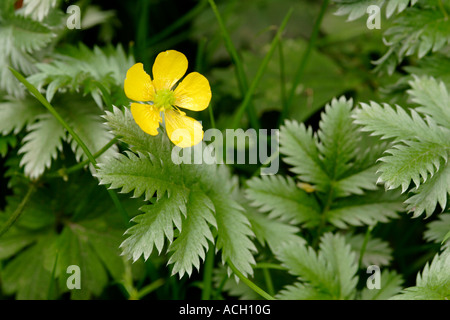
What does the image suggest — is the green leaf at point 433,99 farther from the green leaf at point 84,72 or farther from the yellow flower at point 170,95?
the green leaf at point 84,72

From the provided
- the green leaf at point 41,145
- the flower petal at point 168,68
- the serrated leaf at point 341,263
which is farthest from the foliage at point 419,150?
the green leaf at point 41,145

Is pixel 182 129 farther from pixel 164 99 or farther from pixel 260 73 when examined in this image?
pixel 260 73

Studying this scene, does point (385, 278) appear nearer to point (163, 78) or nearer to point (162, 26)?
point (163, 78)

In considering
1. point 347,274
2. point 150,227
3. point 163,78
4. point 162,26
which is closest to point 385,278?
point 347,274

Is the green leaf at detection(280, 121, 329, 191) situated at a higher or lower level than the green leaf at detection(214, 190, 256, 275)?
higher

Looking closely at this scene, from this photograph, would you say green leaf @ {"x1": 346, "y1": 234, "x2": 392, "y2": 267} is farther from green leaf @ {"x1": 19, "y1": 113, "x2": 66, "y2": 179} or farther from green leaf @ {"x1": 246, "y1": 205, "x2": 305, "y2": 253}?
green leaf @ {"x1": 19, "y1": 113, "x2": 66, "y2": 179}

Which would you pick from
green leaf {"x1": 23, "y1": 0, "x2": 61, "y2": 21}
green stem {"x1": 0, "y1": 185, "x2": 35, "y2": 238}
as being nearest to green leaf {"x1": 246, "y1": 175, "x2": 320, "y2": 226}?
green stem {"x1": 0, "y1": 185, "x2": 35, "y2": 238}
